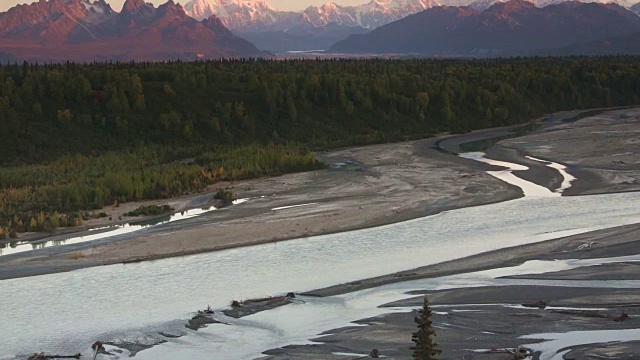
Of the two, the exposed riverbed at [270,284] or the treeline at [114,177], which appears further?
the treeline at [114,177]

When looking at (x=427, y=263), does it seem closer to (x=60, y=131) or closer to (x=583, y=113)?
(x=60, y=131)

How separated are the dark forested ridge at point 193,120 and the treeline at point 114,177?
61 mm

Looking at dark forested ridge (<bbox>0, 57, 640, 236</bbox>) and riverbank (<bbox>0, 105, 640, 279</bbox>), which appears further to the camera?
dark forested ridge (<bbox>0, 57, 640, 236</bbox>)

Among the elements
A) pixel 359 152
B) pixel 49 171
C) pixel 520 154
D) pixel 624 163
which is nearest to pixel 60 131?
pixel 49 171

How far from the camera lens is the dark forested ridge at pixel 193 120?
36781 millimetres

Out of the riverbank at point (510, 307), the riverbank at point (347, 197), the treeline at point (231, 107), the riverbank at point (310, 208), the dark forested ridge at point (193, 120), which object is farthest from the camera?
the treeline at point (231, 107)

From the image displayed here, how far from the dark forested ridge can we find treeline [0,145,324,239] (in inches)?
2.4

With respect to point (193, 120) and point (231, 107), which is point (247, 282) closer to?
point (193, 120)

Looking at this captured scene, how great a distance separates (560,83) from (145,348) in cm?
6993

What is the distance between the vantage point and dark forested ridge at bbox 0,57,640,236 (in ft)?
121

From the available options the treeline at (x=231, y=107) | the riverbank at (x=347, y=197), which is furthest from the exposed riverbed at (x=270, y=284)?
the treeline at (x=231, y=107)

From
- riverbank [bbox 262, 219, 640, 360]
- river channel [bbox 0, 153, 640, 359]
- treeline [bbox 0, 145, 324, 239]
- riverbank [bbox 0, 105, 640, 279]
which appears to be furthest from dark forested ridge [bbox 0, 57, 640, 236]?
riverbank [bbox 262, 219, 640, 360]

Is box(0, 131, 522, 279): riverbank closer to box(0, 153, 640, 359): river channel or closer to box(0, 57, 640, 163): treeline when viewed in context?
box(0, 153, 640, 359): river channel

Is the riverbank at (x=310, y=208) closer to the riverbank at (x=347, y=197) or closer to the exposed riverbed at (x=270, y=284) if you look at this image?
the riverbank at (x=347, y=197)
